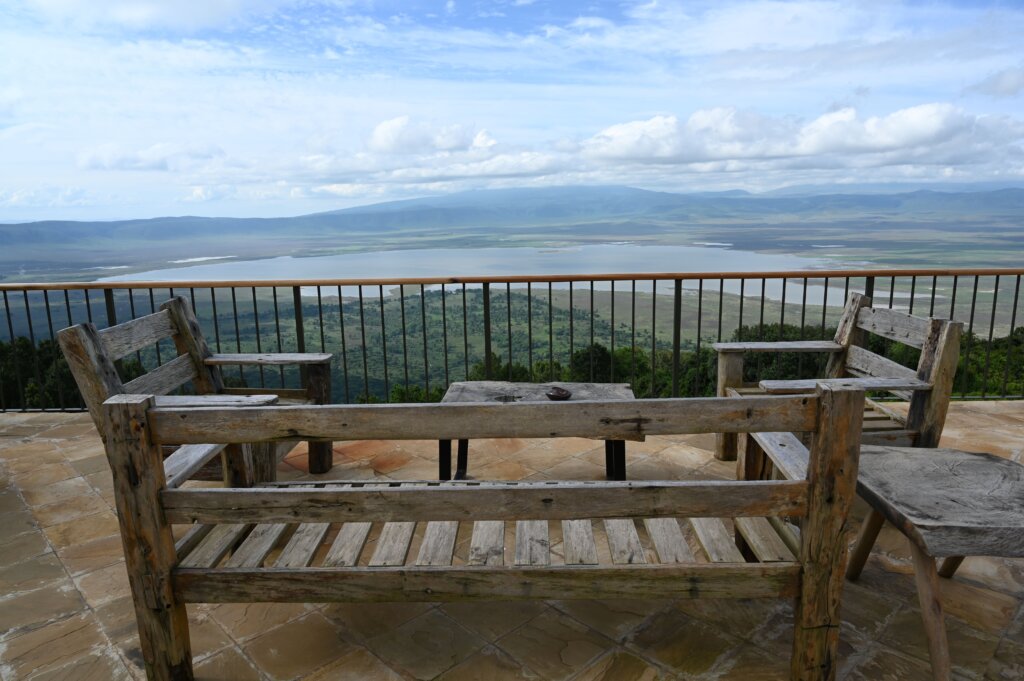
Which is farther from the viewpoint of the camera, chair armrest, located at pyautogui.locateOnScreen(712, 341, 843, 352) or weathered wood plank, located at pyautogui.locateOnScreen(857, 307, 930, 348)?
chair armrest, located at pyautogui.locateOnScreen(712, 341, 843, 352)

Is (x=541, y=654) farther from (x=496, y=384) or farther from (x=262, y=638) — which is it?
(x=496, y=384)

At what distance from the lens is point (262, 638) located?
6.73ft

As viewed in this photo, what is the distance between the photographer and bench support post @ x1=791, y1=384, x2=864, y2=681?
1.50m

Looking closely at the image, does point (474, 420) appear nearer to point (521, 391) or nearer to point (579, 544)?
point (579, 544)

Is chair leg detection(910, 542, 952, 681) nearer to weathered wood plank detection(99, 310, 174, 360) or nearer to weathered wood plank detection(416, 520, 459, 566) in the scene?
weathered wood plank detection(416, 520, 459, 566)

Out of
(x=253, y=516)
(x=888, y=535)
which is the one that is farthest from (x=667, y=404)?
(x=888, y=535)

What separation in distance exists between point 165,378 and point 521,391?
1.67m

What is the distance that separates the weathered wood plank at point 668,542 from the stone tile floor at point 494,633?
30 cm

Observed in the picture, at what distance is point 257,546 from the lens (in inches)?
78.9

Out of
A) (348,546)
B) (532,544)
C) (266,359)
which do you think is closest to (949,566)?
(532,544)

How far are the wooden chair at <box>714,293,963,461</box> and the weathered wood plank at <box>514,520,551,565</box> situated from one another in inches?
31.1

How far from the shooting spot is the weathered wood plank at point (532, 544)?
1893 millimetres

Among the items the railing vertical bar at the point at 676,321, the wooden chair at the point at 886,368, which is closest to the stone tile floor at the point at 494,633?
the wooden chair at the point at 886,368

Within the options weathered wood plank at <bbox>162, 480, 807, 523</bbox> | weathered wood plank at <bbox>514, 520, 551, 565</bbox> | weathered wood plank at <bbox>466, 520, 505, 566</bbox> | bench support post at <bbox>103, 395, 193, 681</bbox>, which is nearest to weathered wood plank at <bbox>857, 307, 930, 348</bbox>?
weathered wood plank at <bbox>162, 480, 807, 523</bbox>
